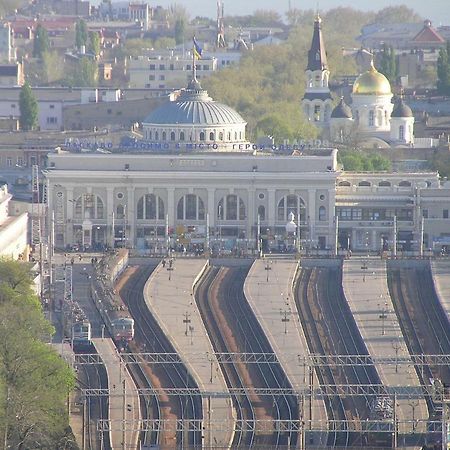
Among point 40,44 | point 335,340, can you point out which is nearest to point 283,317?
point 335,340

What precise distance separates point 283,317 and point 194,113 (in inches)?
1094

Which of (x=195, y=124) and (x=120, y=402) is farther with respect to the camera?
(x=195, y=124)

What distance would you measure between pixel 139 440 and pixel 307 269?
29029 millimetres

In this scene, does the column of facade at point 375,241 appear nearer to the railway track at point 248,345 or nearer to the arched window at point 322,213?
the arched window at point 322,213

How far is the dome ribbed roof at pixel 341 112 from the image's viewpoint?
12475 centimetres

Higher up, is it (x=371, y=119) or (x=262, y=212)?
(x=371, y=119)

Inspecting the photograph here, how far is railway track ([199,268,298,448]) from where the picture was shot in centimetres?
6538

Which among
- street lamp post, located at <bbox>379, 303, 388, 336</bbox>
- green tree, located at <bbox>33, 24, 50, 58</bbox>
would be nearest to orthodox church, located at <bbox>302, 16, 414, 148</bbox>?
street lamp post, located at <bbox>379, 303, 388, 336</bbox>

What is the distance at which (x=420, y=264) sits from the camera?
93125mm

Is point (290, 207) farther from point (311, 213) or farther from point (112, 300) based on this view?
point (112, 300)

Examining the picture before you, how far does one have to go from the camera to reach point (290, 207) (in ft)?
334

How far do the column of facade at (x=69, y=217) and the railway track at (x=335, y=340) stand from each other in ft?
34.2

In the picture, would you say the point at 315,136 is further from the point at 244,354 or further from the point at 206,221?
the point at 244,354

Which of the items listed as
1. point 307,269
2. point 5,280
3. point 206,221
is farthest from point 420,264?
point 5,280
